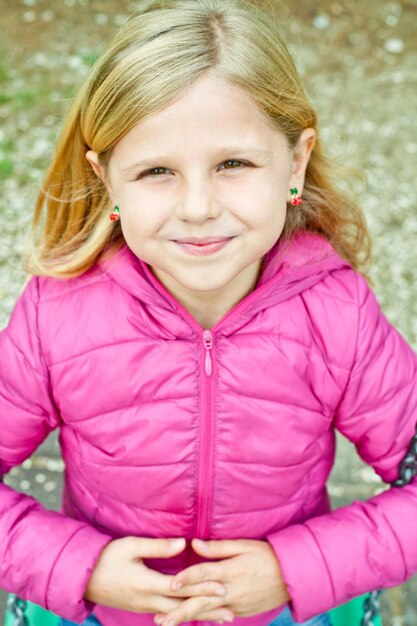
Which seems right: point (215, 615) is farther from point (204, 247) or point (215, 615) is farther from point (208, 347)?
point (204, 247)

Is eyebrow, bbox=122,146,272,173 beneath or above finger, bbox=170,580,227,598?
above

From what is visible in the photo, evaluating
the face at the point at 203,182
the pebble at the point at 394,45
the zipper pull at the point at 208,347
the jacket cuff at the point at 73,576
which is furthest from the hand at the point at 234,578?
the pebble at the point at 394,45

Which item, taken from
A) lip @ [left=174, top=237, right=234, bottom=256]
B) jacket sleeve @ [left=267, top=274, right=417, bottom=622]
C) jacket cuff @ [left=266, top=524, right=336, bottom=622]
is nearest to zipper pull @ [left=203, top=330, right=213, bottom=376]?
lip @ [left=174, top=237, right=234, bottom=256]

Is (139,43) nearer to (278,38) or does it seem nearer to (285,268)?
(278,38)

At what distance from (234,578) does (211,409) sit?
38cm

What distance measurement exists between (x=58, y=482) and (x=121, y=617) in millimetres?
729

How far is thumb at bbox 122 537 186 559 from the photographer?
1828 mm

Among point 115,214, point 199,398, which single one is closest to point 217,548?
point 199,398

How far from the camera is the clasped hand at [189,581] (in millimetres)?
1832

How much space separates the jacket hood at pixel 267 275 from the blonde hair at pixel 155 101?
6 centimetres

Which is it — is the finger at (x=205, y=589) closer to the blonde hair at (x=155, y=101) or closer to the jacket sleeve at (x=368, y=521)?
the jacket sleeve at (x=368, y=521)

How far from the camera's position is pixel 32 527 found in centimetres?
185

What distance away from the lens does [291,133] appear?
5.60 feet

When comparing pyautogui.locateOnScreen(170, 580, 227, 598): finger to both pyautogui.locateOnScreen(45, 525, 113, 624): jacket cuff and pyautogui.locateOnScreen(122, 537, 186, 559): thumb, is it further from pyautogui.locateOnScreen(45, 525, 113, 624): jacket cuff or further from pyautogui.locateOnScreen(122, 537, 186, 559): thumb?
pyautogui.locateOnScreen(45, 525, 113, 624): jacket cuff
